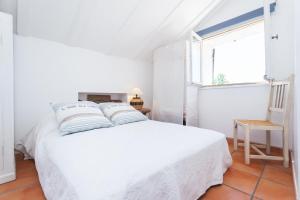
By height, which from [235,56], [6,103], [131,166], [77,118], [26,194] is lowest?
[26,194]

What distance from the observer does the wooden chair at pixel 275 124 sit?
1.70 metres

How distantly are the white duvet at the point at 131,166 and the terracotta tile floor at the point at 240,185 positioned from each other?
0.13m

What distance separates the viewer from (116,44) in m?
2.72

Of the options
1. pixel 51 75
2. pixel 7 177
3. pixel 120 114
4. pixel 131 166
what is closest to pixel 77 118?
pixel 120 114

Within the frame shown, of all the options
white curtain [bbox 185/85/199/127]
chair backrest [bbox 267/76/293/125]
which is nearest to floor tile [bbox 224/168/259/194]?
chair backrest [bbox 267/76/293/125]

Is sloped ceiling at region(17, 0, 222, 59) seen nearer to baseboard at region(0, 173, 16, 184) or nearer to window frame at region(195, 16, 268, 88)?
window frame at region(195, 16, 268, 88)

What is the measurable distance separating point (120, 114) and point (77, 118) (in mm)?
518

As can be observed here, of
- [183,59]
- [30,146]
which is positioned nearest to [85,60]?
[30,146]

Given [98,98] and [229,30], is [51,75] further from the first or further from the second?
[229,30]

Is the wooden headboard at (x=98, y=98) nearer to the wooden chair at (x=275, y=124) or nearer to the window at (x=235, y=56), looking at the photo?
the window at (x=235, y=56)

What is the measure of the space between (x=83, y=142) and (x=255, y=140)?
99.2 inches

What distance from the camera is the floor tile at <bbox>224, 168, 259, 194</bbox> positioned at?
133 cm

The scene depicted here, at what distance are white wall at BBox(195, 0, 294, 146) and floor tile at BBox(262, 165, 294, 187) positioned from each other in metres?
0.75

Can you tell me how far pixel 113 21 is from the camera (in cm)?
231
